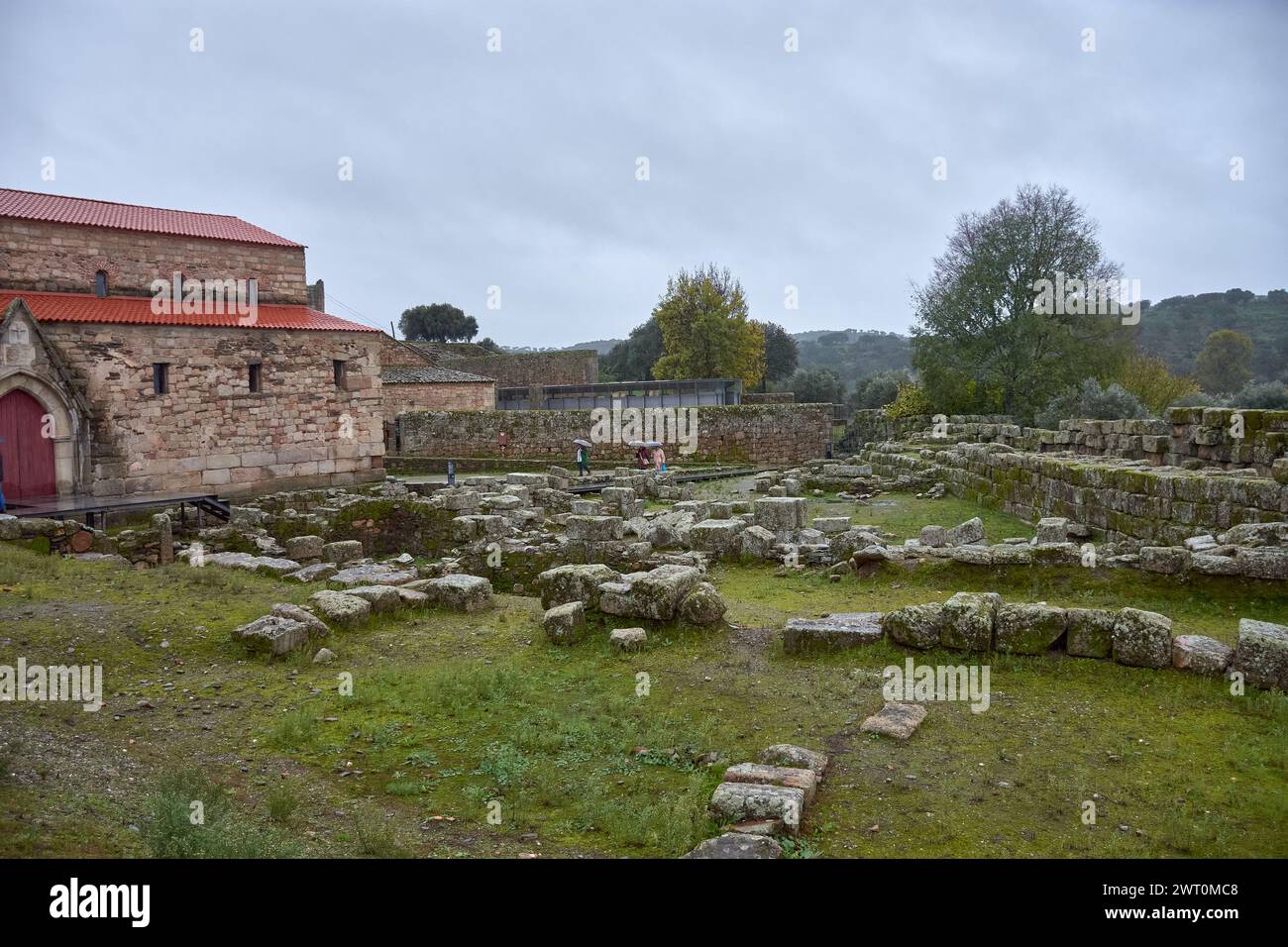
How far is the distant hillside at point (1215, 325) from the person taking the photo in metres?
72.9

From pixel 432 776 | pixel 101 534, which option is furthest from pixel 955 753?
pixel 101 534

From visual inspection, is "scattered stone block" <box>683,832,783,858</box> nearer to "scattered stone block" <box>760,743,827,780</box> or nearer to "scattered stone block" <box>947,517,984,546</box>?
"scattered stone block" <box>760,743,827,780</box>

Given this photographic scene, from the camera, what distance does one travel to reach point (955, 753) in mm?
6336

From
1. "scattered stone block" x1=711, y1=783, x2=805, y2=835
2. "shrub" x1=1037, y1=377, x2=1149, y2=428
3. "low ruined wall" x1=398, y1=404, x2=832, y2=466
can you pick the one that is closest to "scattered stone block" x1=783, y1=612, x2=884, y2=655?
"scattered stone block" x1=711, y1=783, x2=805, y2=835

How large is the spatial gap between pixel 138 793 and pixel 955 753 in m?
5.64

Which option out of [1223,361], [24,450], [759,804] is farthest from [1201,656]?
[1223,361]

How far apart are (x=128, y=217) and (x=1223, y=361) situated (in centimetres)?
7038

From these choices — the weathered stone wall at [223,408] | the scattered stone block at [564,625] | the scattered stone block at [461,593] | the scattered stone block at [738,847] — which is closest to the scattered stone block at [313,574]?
the scattered stone block at [461,593]

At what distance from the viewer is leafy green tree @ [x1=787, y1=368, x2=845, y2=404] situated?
70250 millimetres

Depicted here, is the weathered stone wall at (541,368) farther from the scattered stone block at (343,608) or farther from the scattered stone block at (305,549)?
the scattered stone block at (343,608)

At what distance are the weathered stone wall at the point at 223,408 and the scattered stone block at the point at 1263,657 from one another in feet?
82.0

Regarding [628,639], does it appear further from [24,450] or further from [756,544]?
[24,450]
